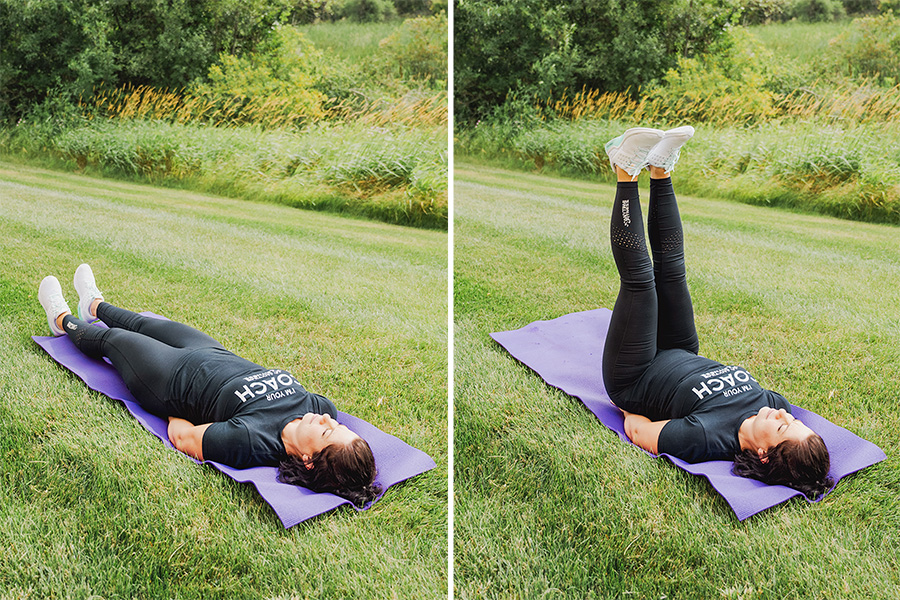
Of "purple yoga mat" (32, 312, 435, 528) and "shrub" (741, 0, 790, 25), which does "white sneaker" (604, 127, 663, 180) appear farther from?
"shrub" (741, 0, 790, 25)

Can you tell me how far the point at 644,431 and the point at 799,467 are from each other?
387mm

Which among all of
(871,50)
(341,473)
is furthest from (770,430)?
(871,50)

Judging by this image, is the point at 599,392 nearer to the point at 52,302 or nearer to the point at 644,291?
the point at 644,291

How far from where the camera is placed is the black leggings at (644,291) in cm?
194

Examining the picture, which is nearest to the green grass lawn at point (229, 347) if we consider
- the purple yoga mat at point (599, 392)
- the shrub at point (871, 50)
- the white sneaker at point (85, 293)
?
the white sneaker at point (85, 293)

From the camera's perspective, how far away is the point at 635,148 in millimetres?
1902

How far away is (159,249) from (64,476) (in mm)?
2023

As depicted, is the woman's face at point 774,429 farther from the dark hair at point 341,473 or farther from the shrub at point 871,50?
the shrub at point 871,50

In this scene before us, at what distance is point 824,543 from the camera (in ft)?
5.19

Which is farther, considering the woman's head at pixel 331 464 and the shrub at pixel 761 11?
the shrub at pixel 761 11

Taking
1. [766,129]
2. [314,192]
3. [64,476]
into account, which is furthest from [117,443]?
[766,129]

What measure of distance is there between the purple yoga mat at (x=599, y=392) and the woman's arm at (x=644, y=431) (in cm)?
3

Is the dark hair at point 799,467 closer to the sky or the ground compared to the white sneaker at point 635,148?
closer to the ground

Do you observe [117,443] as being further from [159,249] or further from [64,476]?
[159,249]
